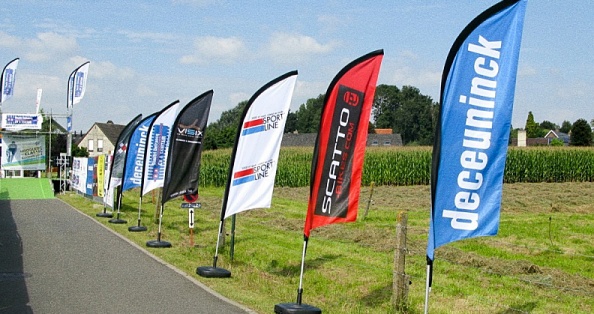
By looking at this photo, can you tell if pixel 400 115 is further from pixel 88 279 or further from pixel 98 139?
pixel 88 279

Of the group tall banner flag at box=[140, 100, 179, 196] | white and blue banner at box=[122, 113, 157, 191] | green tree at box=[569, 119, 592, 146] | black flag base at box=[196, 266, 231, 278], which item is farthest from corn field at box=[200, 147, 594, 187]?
green tree at box=[569, 119, 592, 146]

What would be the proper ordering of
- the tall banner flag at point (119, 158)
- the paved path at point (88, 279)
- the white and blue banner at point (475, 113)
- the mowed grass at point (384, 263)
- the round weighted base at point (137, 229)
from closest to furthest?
the white and blue banner at point (475, 113)
the paved path at point (88, 279)
the mowed grass at point (384, 263)
the round weighted base at point (137, 229)
the tall banner flag at point (119, 158)

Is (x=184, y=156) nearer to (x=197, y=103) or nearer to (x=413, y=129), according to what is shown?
(x=197, y=103)

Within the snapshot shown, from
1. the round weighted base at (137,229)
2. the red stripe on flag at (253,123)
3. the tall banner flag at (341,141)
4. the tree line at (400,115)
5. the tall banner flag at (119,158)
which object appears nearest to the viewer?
the tall banner flag at (341,141)

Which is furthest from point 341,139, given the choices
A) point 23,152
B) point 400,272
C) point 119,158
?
point 23,152

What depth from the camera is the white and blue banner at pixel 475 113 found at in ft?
23.4

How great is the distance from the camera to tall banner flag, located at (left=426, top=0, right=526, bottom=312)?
23.4 feet

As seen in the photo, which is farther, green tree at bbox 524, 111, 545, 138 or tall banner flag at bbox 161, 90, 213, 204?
green tree at bbox 524, 111, 545, 138

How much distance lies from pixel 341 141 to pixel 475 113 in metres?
2.64

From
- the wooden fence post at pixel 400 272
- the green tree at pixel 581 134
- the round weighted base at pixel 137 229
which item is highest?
the green tree at pixel 581 134

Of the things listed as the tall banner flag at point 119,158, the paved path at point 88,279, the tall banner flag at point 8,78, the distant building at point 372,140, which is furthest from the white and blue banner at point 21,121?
the distant building at point 372,140

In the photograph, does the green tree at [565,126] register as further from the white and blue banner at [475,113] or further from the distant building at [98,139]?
the white and blue banner at [475,113]

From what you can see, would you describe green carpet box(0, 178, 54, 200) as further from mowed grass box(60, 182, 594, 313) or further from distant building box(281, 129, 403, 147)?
distant building box(281, 129, 403, 147)

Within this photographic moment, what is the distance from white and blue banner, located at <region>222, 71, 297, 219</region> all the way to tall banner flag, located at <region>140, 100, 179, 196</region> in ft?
25.5
